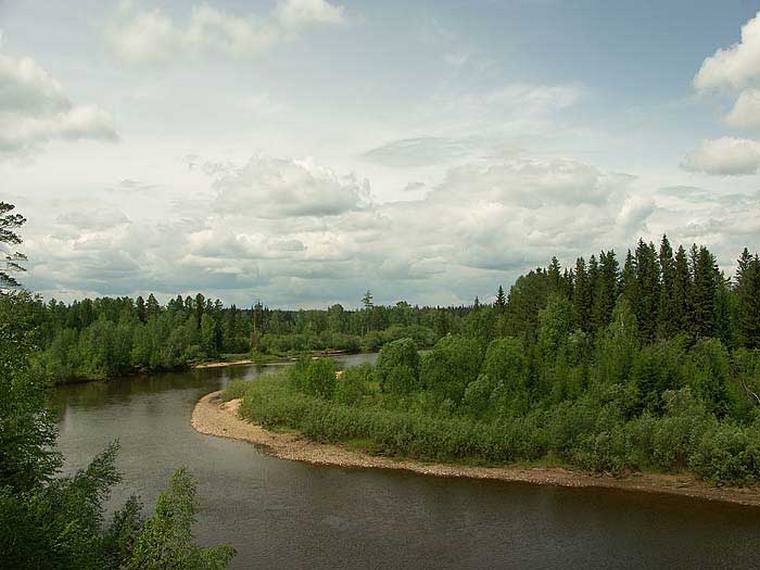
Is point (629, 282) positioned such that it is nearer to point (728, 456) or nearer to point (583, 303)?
point (583, 303)

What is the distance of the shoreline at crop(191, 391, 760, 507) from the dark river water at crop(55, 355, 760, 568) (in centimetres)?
118

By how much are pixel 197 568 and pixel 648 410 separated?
37.3 m

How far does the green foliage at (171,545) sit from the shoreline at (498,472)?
86.3 feet

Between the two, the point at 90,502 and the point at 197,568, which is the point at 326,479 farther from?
the point at 197,568

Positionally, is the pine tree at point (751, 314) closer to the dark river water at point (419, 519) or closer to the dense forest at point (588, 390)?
the dense forest at point (588, 390)

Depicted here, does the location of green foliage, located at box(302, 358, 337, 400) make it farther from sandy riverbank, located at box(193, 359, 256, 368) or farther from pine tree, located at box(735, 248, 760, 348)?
sandy riverbank, located at box(193, 359, 256, 368)

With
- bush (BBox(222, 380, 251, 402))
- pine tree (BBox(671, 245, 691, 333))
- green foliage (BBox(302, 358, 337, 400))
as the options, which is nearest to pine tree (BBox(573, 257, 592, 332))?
pine tree (BBox(671, 245, 691, 333))

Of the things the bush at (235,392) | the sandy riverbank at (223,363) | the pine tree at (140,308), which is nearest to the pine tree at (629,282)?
the bush at (235,392)

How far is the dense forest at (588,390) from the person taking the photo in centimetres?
4025

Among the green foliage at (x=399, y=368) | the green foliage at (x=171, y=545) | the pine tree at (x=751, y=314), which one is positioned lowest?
the green foliage at (x=171, y=545)

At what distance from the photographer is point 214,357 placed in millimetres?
121188

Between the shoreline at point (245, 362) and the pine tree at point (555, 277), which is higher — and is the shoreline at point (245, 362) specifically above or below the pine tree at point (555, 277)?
below

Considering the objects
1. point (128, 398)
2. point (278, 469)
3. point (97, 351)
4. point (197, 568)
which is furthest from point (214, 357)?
point (197, 568)

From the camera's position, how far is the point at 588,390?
46.4 meters
